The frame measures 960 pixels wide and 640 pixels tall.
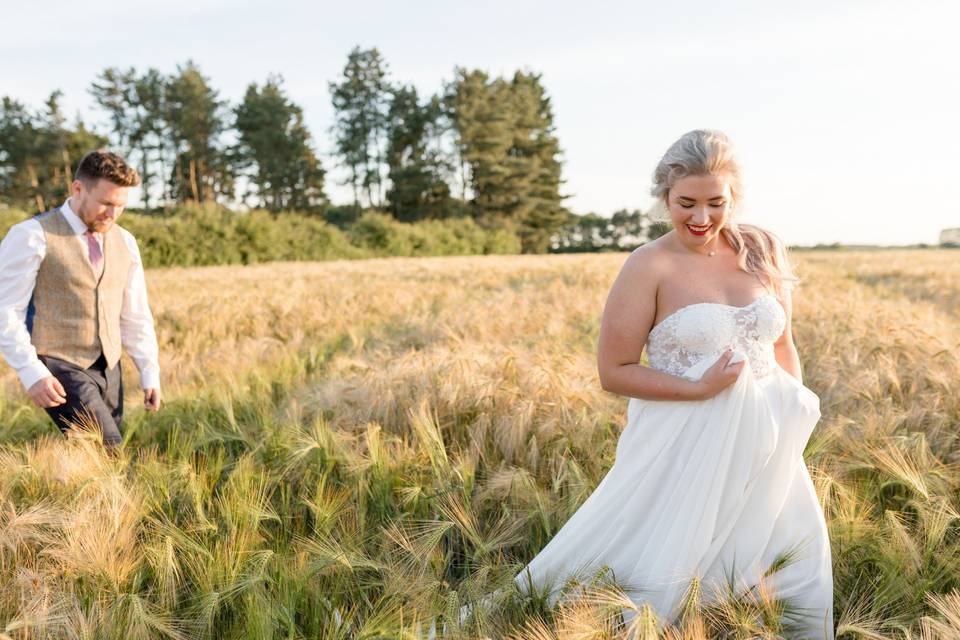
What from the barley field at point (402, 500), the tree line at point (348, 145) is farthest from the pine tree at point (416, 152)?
the barley field at point (402, 500)

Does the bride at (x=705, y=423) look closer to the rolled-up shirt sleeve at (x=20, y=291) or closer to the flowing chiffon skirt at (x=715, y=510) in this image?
the flowing chiffon skirt at (x=715, y=510)

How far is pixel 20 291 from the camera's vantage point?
3.07 metres

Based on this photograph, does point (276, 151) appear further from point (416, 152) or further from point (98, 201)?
point (98, 201)

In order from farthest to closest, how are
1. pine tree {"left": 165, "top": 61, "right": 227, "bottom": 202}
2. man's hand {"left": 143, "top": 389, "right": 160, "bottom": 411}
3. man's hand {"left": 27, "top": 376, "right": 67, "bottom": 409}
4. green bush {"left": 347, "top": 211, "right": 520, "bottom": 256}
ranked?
pine tree {"left": 165, "top": 61, "right": 227, "bottom": 202} → green bush {"left": 347, "top": 211, "right": 520, "bottom": 256} → man's hand {"left": 143, "top": 389, "right": 160, "bottom": 411} → man's hand {"left": 27, "top": 376, "right": 67, "bottom": 409}

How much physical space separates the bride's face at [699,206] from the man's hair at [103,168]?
2.36 m

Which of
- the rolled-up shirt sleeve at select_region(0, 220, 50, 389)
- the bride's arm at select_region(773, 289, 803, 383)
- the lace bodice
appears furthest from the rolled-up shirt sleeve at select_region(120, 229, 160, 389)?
the bride's arm at select_region(773, 289, 803, 383)

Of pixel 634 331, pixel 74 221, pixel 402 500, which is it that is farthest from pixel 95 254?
pixel 634 331

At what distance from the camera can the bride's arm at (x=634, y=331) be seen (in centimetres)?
197

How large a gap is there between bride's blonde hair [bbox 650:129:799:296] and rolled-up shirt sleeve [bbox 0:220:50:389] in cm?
263

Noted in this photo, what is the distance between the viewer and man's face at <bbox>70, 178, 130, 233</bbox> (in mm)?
3104

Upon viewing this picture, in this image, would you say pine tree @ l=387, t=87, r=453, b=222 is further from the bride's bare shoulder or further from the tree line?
the bride's bare shoulder

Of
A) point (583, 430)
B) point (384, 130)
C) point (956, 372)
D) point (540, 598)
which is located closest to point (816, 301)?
point (956, 372)

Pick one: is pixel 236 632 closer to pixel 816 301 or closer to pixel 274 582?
pixel 274 582

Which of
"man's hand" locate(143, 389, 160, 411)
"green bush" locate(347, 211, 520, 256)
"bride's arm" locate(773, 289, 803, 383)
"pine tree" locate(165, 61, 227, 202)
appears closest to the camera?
"bride's arm" locate(773, 289, 803, 383)
